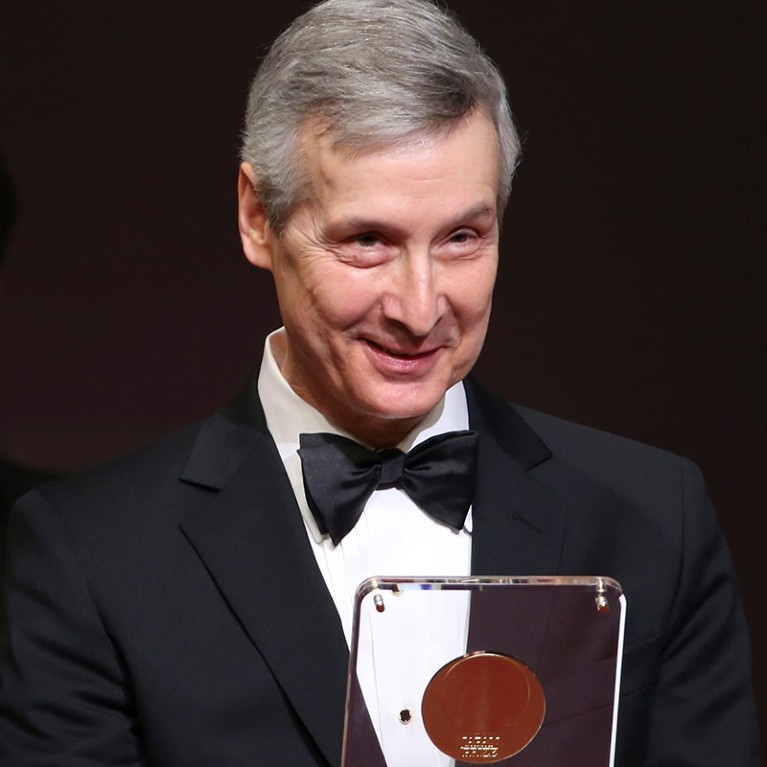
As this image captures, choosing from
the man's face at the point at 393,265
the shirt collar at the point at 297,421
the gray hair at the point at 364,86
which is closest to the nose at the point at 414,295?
the man's face at the point at 393,265

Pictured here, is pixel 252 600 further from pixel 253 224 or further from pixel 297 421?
pixel 253 224

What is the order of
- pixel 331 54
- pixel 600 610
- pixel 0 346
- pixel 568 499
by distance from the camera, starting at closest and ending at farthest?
1. pixel 600 610
2. pixel 331 54
3. pixel 568 499
4. pixel 0 346

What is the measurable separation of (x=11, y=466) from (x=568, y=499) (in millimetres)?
940

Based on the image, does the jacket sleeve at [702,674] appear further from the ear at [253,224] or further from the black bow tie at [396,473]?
the ear at [253,224]

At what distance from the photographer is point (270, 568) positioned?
1.77 meters

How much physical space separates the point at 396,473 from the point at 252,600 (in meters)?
0.22

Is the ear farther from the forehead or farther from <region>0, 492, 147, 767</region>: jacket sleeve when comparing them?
<region>0, 492, 147, 767</region>: jacket sleeve

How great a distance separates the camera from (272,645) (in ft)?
5.67

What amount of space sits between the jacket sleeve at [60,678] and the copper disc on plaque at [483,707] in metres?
0.41

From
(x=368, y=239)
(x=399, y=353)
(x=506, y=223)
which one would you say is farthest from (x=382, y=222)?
(x=506, y=223)

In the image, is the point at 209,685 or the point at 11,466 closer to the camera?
the point at 209,685

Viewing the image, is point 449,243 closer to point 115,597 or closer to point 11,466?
point 115,597

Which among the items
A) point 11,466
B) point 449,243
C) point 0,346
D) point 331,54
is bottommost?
point 11,466

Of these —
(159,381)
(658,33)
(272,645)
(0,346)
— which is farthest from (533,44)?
(272,645)
